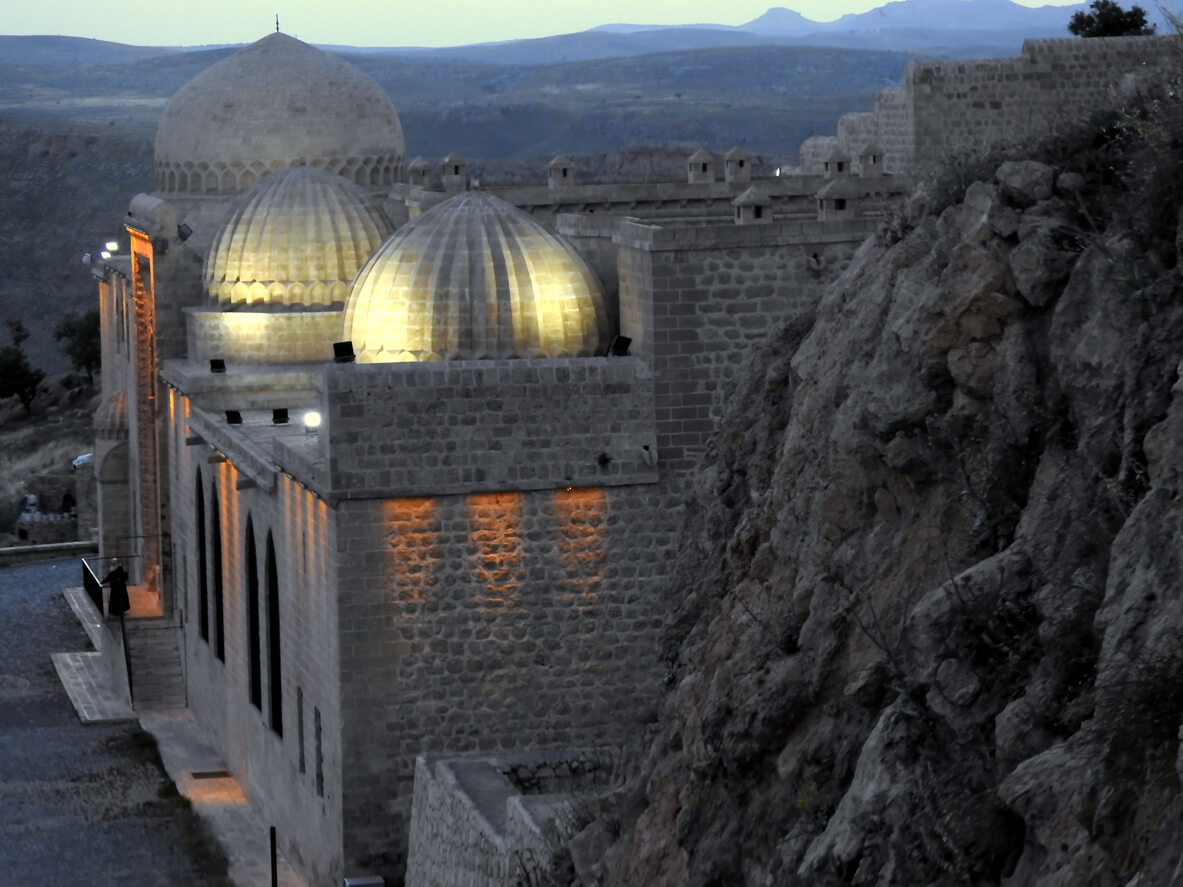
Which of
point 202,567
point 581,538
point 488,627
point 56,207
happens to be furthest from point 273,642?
point 56,207

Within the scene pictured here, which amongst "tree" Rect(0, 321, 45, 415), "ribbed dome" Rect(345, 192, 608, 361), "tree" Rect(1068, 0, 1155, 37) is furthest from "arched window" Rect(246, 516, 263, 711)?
"tree" Rect(0, 321, 45, 415)

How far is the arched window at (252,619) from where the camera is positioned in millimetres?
22312

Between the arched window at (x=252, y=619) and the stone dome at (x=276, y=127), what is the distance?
26.5ft

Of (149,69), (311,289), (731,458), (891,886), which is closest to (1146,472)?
(891,886)

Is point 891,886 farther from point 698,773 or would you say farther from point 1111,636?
point 698,773

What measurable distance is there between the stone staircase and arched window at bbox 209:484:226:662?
2.05 m

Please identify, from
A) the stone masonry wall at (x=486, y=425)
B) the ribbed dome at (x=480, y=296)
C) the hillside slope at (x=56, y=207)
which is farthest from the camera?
the hillside slope at (x=56, y=207)

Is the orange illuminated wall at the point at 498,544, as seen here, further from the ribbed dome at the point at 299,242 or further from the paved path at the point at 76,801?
the ribbed dome at the point at 299,242

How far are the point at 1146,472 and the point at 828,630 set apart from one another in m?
1.92

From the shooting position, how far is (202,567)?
25.5 meters

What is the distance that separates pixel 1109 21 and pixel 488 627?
23.3 m

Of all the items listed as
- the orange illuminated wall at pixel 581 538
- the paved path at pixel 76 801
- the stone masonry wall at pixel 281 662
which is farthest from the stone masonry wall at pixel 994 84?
the paved path at pixel 76 801

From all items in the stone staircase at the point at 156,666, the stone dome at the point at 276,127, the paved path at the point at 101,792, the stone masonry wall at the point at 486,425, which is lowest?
the paved path at the point at 101,792

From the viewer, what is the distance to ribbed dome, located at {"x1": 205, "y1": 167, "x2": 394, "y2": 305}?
25047 mm
